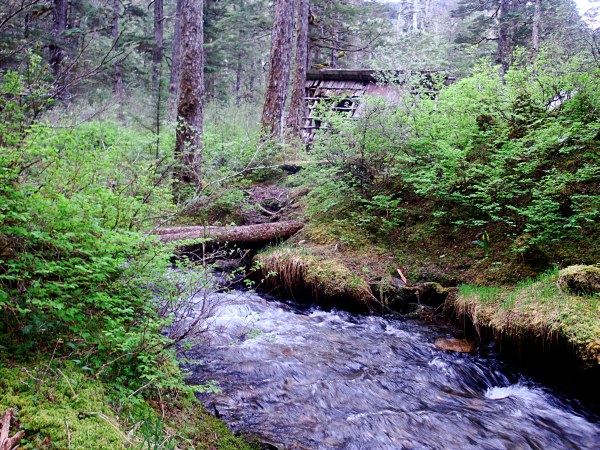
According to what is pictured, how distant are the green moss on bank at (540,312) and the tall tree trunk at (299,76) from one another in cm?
1110

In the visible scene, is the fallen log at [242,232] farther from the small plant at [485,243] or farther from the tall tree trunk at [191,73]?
the small plant at [485,243]

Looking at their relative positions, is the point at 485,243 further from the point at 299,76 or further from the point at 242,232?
the point at 299,76

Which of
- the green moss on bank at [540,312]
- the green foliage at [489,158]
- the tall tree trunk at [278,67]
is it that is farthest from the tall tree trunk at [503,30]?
the green moss on bank at [540,312]

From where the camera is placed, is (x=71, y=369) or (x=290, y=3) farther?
(x=290, y=3)

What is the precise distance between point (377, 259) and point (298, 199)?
3349 millimetres

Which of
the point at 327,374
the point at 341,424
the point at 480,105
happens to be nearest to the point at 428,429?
the point at 341,424

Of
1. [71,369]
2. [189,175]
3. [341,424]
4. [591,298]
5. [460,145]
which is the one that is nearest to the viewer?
[71,369]

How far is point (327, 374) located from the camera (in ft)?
15.5

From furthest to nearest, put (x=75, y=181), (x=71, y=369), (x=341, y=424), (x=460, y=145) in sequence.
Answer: (x=460, y=145) → (x=341, y=424) → (x=75, y=181) → (x=71, y=369)

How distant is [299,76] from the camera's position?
16.0 m

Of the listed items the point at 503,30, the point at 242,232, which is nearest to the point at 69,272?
the point at 242,232

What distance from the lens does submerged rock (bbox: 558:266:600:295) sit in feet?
14.9

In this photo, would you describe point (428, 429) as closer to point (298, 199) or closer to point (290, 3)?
point (298, 199)

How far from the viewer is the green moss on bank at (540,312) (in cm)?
402
